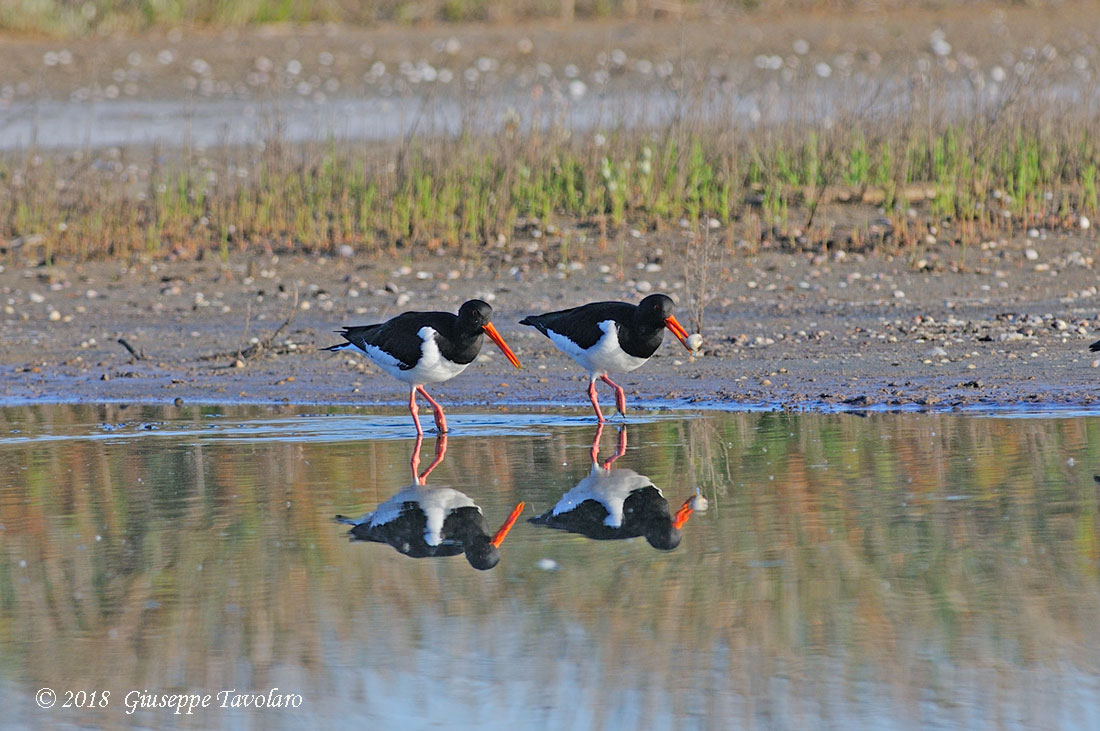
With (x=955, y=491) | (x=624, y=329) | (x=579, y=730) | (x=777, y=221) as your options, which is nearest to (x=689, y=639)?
(x=579, y=730)

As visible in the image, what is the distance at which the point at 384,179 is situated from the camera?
1405 cm

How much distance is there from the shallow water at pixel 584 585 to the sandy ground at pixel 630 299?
1.25 metres

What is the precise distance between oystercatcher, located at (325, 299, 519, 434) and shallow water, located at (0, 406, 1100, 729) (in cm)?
50

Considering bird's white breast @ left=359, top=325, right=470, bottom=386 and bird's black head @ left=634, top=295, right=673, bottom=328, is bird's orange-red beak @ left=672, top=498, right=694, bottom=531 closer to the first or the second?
bird's black head @ left=634, top=295, right=673, bottom=328

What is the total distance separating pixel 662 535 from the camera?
602cm

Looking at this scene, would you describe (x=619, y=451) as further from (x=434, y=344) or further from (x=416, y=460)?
(x=434, y=344)

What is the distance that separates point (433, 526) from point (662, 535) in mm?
930

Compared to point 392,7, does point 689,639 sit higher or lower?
lower

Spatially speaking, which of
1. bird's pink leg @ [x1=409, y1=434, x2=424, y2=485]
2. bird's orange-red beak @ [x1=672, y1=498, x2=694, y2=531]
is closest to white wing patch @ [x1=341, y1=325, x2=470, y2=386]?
bird's pink leg @ [x1=409, y1=434, x2=424, y2=485]

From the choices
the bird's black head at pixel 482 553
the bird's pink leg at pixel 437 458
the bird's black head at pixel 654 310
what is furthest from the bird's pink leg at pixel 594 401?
the bird's black head at pixel 482 553

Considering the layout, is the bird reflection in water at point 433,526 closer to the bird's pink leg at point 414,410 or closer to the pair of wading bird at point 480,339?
the bird's pink leg at point 414,410

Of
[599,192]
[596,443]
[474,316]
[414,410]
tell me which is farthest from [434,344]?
[599,192]

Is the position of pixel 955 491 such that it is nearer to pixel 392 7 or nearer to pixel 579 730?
pixel 579 730

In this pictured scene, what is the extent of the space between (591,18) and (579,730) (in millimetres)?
22314
